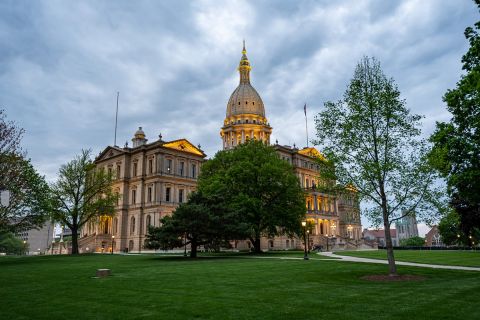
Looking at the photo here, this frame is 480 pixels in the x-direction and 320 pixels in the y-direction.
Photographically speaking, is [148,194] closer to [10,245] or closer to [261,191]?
[261,191]

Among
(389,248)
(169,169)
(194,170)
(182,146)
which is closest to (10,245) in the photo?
(169,169)

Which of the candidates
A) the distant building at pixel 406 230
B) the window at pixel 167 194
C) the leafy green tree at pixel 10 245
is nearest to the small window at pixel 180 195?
the window at pixel 167 194

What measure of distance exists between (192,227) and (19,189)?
16165mm

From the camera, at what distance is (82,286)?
1612 centimetres

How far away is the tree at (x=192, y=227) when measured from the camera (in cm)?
3691

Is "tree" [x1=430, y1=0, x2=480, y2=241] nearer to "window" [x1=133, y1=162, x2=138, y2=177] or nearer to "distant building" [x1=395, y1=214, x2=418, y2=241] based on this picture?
"window" [x1=133, y1=162, x2=138, y2=177]

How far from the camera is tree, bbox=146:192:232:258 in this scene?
3691 centimetres

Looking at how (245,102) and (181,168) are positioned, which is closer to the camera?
(181,168)

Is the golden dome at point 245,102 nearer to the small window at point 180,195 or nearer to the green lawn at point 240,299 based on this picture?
the small window at point 180,195

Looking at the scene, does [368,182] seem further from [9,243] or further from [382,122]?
[9,243]

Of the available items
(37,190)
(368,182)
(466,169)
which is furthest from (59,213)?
(466,169)

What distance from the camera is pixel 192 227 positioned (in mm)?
37094

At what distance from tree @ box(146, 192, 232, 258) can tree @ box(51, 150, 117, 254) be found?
2052 cm

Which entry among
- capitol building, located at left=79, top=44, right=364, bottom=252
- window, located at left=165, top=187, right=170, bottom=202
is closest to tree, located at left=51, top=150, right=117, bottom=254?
capitol building, located at left=79, top=44, right=364, bottom=252
